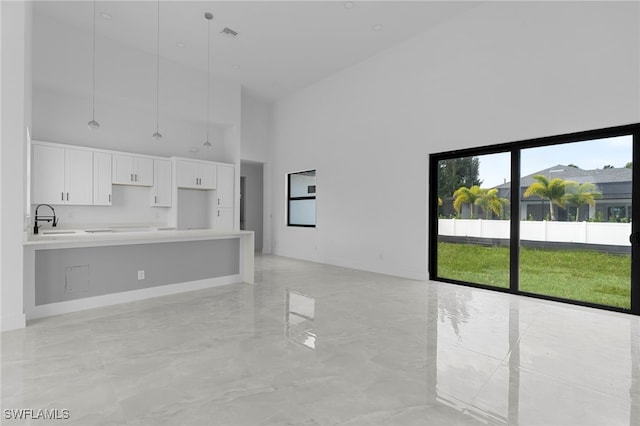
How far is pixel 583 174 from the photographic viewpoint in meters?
3.96

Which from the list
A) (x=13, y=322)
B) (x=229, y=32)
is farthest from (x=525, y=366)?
(x=229, y=32)

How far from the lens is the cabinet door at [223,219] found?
6.93 m

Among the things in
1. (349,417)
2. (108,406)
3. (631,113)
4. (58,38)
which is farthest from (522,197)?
(58,38)

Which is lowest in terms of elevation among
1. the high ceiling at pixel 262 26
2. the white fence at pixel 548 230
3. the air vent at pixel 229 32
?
the white fence at pixel 548 230

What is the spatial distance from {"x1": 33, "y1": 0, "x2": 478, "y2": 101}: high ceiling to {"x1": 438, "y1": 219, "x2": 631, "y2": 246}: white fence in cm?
324

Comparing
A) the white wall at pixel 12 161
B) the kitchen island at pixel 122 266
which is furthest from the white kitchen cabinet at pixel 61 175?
the white wall at pixel 12 161

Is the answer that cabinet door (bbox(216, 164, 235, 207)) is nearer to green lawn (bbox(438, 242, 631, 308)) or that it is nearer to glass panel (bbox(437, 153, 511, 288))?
glass panel (bbox(437, 153, 511, 288))

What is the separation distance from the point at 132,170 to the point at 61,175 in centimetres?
104

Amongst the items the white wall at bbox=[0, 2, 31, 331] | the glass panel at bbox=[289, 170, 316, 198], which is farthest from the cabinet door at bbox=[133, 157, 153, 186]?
the glass panel at bbox=[289, 170, 316, 198]

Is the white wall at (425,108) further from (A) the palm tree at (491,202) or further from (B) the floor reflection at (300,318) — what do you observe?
(B) the floor reflection at (300,318)

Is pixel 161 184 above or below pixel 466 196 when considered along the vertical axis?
above

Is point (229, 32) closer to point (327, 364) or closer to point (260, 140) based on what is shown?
point (260, 140)

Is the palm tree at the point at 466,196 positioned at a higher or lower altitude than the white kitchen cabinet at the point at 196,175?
Result: lower

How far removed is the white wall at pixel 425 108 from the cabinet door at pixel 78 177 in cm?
408
